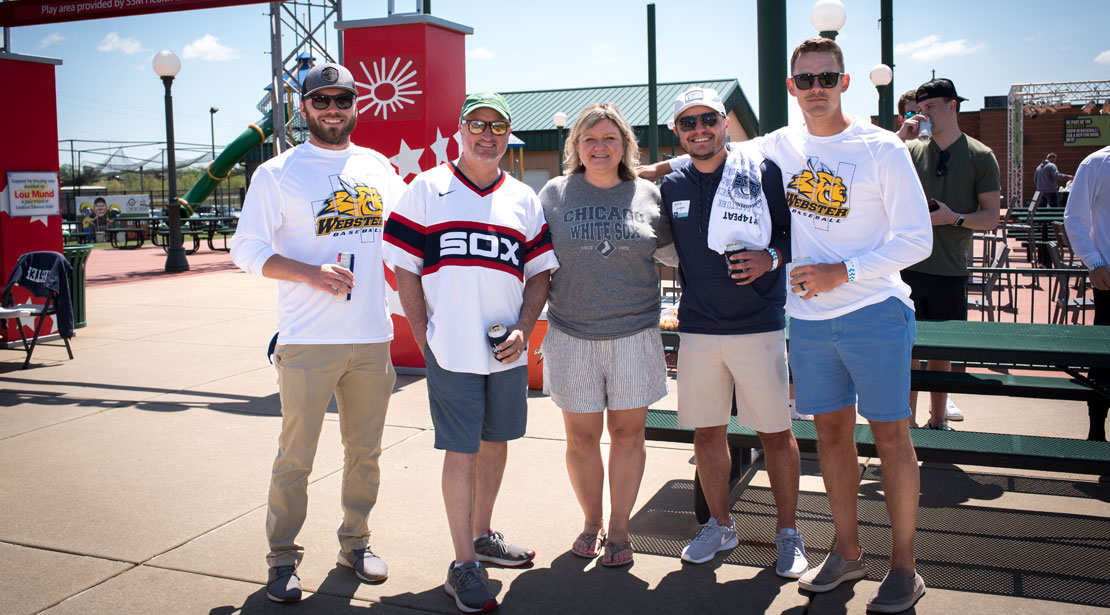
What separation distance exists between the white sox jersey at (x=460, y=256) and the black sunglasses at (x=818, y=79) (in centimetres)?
123

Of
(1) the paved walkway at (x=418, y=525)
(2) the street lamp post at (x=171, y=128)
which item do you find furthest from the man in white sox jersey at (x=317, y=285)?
(2) the street lamp post at (x=171, y=128)

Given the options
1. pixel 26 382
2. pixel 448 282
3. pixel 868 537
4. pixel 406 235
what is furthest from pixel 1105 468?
pixel 26 382

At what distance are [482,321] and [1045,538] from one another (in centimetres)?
280

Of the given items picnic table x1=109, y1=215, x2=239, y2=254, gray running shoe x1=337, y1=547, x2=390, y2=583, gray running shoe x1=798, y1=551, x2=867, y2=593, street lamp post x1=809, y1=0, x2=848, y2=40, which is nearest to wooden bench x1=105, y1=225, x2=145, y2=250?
picnic table x1=109, y1=215, x2=239, y2=254

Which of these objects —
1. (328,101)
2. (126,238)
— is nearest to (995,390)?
(328,101)

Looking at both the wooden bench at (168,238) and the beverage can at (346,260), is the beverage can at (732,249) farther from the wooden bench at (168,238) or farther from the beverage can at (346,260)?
the wooden bench at (168,238)

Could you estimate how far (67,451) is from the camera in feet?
18.1

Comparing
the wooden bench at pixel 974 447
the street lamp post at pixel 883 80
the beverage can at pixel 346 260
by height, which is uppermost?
the street lamp post at pixel 883 80

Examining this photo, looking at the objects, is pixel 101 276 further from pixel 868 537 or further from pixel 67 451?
pixel 868 537

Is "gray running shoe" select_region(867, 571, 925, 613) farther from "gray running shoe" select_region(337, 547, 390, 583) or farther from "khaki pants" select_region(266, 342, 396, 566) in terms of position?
"khaki pants" select_region(266, 342, 396, 566)

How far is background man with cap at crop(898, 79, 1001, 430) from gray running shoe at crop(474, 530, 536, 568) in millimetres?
2534

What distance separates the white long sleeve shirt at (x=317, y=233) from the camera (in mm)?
3520

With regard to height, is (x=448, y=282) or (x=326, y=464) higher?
(x=448, y=282)

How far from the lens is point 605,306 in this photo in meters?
3.69
